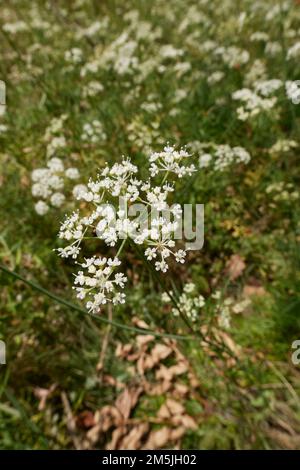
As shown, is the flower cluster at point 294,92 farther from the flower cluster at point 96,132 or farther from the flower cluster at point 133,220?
the flower cluster at point 96,132

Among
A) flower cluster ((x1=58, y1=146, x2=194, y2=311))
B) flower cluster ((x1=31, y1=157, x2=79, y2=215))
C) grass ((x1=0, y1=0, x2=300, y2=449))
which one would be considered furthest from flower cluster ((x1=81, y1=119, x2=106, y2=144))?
flower cluster ((x1=58, y1=146, x2=194, y2=311))

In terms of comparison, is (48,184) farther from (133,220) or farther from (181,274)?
(133,220)

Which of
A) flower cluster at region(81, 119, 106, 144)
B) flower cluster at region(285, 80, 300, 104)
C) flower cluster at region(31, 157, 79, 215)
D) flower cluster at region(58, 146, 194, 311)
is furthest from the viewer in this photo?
flower cluster at region(81, 119, 106, 144)

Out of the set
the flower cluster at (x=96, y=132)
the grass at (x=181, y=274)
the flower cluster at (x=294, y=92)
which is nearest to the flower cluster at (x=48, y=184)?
the grass at (x=181, y=274)

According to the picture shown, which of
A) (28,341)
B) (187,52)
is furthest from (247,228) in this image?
(187,52)

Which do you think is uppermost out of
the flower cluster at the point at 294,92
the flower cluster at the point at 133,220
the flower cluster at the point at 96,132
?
the flower cluster at the point at 96,132

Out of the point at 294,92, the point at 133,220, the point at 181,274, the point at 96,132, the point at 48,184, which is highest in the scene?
the point at 96,132

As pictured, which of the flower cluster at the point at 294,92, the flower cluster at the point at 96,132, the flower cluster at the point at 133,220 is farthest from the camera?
the flower cluster at the point at 96,132

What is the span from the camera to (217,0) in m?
5.42

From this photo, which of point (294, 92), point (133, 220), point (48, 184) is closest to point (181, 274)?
point (48, 184)

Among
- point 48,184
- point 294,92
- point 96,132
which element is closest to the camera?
point 294,92

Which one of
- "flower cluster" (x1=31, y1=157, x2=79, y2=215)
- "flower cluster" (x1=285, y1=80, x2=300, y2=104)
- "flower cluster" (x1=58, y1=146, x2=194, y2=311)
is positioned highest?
"flower cluster" (x1=285, y1=80, x2=300, y2=104)

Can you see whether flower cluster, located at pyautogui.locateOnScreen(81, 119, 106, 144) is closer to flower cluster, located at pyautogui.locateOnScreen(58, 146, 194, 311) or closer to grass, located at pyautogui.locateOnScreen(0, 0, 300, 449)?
grass, located at pyautogui.locateOnScreen(0, 0, 300, 449)

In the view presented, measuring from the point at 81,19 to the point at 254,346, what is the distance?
6.17 meters
